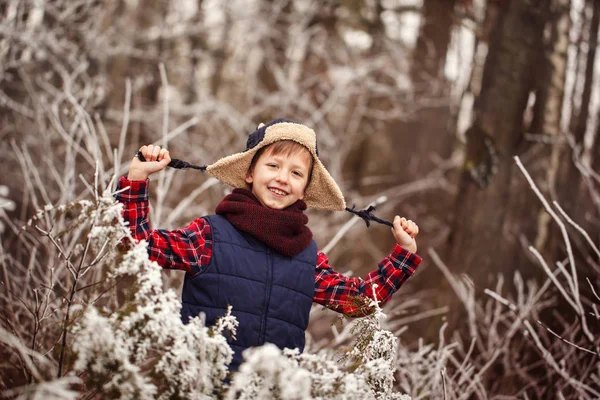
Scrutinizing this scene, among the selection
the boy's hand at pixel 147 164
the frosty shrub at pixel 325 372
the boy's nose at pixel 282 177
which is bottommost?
the frosty shrub at pixel 325 372

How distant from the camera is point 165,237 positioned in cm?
221

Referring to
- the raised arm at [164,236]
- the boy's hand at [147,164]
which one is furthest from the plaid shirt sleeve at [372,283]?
the boy's hand at [147,164]

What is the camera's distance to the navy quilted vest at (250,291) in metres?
2.18

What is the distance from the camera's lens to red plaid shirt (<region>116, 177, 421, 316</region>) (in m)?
2.11

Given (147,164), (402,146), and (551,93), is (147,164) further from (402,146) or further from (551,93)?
(402,146)

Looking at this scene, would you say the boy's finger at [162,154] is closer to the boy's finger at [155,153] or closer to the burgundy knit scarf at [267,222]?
the boy's finger at [155,153]

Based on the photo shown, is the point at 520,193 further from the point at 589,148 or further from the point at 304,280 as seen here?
the point at 589,148

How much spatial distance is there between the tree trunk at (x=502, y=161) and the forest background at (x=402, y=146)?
0.5 inches

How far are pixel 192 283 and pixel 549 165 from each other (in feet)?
10.3

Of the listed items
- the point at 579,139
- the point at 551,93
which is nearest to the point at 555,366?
the point at 551,93

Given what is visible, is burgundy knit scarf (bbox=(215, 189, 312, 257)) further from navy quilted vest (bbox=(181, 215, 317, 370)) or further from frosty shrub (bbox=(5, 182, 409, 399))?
frosty shrub (bbox=(5, 182, 409, 399))

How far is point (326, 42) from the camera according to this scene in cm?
965

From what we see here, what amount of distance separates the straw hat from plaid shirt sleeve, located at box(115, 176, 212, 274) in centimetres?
28

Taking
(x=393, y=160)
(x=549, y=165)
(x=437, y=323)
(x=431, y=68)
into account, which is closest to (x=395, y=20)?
(x=431, y=68)
